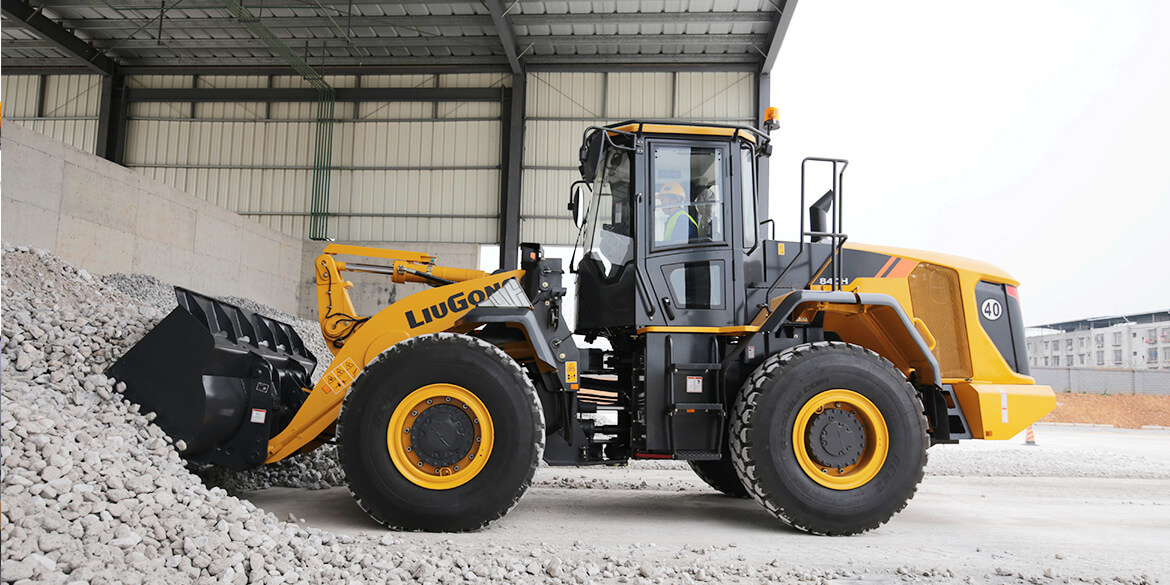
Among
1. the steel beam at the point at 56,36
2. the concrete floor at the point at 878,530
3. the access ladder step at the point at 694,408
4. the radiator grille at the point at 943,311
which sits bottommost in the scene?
the concrete floor at the point at 878,530

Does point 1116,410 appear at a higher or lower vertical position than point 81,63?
lower

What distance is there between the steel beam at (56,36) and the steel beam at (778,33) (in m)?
15.8

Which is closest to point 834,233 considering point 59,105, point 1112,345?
point 59,105

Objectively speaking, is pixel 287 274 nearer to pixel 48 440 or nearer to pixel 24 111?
pixel 24 111

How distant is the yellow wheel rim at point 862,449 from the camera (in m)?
4.84

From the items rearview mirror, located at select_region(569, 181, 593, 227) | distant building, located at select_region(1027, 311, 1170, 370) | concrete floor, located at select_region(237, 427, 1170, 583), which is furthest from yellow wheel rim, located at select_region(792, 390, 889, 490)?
distant building, located at select_region(1027, 311, 1170, 370)

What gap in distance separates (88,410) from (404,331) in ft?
6.04

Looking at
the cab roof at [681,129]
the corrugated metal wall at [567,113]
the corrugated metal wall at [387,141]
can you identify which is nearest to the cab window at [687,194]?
the cab roof at [681,129]

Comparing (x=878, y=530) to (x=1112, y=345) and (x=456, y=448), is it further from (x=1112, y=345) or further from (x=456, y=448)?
(x=1112, y=345)

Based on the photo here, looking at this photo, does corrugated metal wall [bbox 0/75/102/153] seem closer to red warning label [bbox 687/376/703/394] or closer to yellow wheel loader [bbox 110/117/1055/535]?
yellow wheel loader [bbox 110/117/1055/535]

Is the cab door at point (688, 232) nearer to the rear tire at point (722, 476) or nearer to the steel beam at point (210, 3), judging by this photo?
the rear tire at point (722, 476)

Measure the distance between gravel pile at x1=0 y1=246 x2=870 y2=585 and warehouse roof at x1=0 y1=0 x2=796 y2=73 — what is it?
41.6ft

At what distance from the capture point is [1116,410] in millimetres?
21297

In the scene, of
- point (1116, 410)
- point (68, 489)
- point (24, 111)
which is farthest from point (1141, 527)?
point (24, 111)
